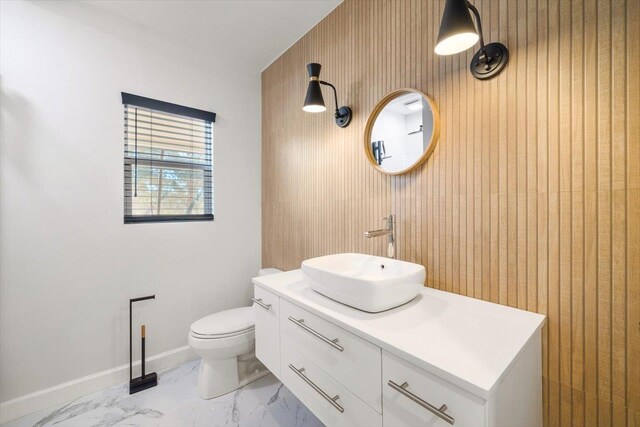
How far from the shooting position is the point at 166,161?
213 cm

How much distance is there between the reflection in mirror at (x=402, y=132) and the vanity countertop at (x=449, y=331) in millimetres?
670

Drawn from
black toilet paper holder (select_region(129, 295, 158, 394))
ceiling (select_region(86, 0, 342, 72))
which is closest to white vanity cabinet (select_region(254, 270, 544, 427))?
black toilet paper holder (select_region(129, 295, 158, 394))

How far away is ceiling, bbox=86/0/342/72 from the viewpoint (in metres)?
1.77

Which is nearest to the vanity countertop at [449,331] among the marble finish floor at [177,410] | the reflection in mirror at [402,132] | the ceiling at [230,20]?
the reflection in mirror at [402,132]

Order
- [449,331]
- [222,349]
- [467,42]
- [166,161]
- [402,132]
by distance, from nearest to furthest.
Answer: [449,331] < [467,42] < [402,132] < [222,349] < [166,161]

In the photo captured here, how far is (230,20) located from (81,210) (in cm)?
167

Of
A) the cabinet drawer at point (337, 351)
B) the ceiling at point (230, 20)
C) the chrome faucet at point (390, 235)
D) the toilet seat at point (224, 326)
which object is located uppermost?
the ceiling at point (230, 20)

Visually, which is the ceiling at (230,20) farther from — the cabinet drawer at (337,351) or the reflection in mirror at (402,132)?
the cabinet drawer at (337,351)

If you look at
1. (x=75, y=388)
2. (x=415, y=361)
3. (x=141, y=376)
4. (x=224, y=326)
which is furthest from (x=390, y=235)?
(x=75, y=388)

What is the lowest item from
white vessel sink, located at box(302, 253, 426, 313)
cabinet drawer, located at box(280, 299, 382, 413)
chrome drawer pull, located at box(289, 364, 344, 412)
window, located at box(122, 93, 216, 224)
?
chrome drawer pull, located at box(289, 364, 344, 412)

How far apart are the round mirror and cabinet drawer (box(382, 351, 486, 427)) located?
917 mm

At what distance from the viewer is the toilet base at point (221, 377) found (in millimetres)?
1745

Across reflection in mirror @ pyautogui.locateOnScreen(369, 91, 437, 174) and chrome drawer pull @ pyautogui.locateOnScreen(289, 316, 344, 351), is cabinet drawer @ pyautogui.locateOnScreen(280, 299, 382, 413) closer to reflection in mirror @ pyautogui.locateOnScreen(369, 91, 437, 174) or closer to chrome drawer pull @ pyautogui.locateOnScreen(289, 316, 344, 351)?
chrome drawer pull @ pyautogui.locateOnScreen(289, 316, 344, 351)

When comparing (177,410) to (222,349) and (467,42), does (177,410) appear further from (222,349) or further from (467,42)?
(467,42)
